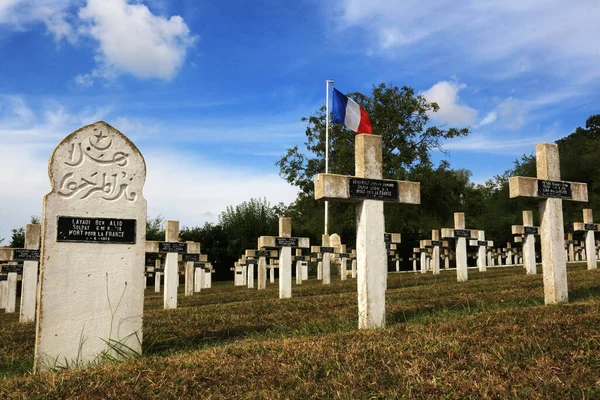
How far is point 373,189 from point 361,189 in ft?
0.69

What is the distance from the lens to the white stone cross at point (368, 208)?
7984mm

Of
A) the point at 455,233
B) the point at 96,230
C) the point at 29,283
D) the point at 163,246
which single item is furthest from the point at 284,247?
the point at 96,230

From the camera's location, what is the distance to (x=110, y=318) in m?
6.70

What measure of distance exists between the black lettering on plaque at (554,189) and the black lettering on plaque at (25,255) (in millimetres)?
12109

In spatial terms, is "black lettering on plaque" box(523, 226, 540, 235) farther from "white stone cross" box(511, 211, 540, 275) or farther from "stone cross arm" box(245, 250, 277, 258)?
"stone cross arm" box(245, 250, 277, 258)

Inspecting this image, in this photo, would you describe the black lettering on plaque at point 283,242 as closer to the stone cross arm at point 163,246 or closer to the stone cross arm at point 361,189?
the stone cross arm at point 163,246

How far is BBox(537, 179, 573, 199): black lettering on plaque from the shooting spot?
10.0m

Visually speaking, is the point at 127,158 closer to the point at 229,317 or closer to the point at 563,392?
the point at 229,317

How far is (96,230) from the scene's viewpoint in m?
6.69

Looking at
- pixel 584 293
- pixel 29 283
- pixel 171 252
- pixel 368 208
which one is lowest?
pixel 584 293

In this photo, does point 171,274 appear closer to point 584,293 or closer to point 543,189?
point 543,189

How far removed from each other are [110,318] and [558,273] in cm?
755

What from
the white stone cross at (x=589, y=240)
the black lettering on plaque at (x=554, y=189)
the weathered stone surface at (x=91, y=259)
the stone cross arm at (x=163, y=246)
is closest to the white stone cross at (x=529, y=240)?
the white stone cross at (x=589, y=240)

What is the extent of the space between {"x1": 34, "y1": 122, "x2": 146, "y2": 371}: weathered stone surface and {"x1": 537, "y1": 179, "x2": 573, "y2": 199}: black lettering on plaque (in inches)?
279
